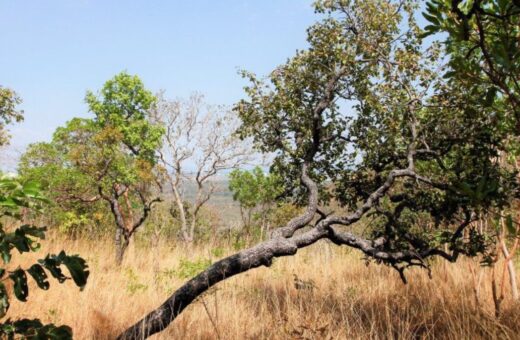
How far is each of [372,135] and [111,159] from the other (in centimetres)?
692

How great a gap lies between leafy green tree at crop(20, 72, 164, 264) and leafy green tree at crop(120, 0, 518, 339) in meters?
2.78

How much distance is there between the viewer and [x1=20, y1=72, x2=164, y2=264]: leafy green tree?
980cm

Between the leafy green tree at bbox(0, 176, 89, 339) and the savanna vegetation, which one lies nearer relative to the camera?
the leafy green tree at bbox(0, 176, 89, 339)

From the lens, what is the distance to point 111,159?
32.4 ft

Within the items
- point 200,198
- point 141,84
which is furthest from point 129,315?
point 200,198

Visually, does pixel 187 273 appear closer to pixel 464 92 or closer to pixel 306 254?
pixel 306 254

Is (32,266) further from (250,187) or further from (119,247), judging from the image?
(250,187)

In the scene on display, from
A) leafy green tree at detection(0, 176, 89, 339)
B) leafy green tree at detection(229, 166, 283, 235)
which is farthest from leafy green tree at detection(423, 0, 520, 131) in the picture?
leafy green tree at detection(229, 166, 283, 235)

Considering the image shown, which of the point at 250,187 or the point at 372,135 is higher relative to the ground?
the point at 250,187

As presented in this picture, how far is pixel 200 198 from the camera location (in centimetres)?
2127

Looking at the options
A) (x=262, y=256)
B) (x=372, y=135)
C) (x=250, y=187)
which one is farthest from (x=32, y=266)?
(x=250, y=187)

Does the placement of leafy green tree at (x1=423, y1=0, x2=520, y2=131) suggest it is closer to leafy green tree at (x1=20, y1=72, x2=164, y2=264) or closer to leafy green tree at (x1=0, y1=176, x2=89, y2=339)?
leafy green tree at (x1=0, y1=176, x2=89, y2=339)

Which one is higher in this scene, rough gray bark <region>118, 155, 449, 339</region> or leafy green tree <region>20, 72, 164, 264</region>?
leafy green tree <region>20, 72, 164, 264</region>

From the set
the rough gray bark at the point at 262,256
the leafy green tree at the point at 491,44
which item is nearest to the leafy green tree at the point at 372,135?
the rough gray bark at the point at 262,256
